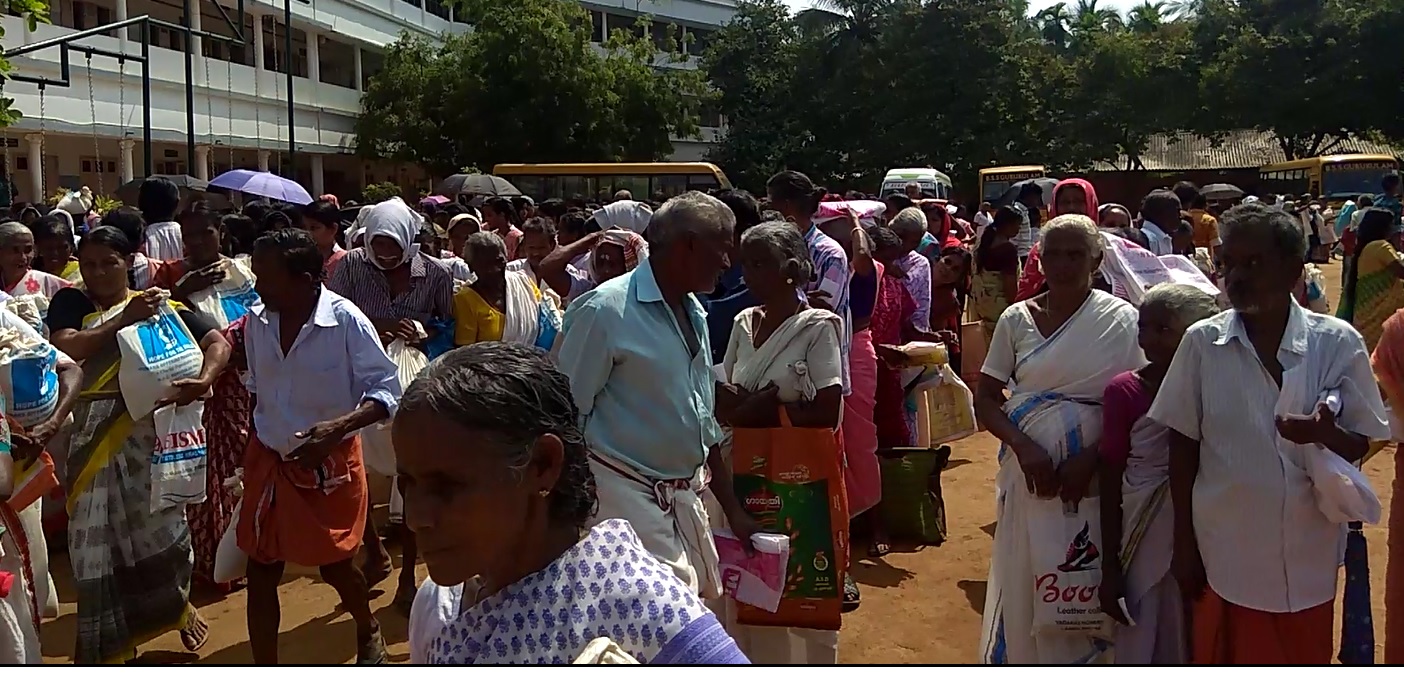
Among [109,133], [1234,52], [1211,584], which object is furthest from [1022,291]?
[1234,52]

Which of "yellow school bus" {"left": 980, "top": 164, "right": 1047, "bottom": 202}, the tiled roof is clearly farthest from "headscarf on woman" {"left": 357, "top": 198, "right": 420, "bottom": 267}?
the tiled roof

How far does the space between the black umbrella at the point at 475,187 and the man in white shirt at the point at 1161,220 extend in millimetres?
15587

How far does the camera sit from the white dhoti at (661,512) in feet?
10.5

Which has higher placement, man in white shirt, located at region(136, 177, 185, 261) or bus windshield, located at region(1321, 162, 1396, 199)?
bus windshield, located at region(1321, 162, 1396, 199)

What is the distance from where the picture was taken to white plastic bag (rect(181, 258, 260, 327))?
16.8ft

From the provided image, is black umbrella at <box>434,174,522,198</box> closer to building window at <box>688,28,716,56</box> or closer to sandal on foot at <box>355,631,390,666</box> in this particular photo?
sandal on foot at <box>355,631,390,666</box>

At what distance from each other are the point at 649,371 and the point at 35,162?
22.6 metres

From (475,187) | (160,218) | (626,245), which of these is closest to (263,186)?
(160,218)

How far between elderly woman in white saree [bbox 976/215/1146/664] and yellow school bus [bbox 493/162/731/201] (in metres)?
22.1

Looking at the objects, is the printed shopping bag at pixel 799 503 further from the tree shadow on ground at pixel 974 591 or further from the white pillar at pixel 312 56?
the white pillar at pixel 312 56

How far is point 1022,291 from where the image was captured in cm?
512

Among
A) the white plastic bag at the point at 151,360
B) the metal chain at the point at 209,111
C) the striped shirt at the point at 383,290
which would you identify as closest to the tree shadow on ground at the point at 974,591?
the striped shirt at the point at 383,290

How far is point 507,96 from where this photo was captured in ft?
103

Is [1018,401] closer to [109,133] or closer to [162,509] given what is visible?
[162,509]
